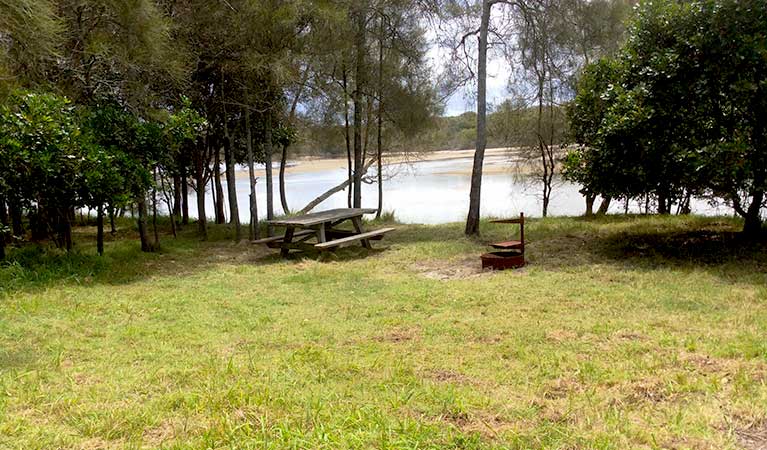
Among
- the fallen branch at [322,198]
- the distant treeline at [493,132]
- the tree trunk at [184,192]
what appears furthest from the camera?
the distant treeline at [493,132]

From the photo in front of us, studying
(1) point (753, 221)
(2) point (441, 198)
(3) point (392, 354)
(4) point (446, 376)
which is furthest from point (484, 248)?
(2) point (441, 198)

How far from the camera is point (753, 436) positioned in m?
2.04

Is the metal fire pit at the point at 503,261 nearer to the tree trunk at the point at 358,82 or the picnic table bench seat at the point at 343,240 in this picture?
the picnic table bench seat at the point at 343,240

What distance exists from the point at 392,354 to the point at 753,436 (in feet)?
5.74

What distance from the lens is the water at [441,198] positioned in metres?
15.1

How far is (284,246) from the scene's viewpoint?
297 inches

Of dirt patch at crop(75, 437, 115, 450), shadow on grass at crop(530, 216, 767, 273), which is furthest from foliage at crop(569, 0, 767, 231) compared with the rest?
dirt patch at crop(75, 437, 115, 450)

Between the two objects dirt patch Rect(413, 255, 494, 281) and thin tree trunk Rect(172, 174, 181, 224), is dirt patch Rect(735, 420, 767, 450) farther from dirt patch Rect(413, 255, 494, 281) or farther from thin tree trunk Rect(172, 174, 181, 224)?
thin tree trunk Rect(172, 174, 181, 224)

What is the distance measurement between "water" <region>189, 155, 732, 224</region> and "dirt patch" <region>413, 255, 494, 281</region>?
5.93m

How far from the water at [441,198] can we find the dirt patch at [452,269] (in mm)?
5926

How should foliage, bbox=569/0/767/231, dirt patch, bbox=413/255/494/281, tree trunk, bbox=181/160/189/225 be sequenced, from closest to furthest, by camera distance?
1. foliage, bbox=569/0/767/231
2. dirt patch, bbox=413/255/494/281
3. tree trunk, bbox=181/160/189/225

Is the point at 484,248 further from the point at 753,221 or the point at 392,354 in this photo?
the point at 392,354

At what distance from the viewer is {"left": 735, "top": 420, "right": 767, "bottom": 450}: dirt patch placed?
6.48 ft

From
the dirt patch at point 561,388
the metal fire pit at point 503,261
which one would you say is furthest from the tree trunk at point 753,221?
the dirt patch at point 561,388
